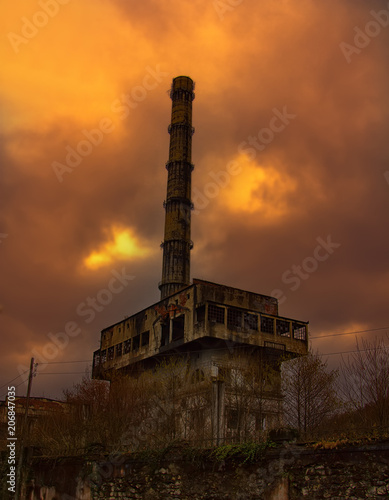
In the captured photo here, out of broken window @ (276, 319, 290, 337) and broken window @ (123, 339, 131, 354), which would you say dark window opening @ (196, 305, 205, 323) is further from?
broken window @ (123, 339, 131, 354)

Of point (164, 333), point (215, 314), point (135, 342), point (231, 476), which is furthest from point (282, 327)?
point (231, 476)

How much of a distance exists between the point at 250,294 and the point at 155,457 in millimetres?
31417

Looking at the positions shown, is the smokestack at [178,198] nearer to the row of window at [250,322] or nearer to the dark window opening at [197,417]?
the row of window at [250,322]

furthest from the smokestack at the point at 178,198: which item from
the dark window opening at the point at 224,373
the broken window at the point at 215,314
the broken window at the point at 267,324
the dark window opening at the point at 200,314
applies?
the dark window opening at the point at 224,373

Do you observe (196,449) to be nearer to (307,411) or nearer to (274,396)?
(307,411)

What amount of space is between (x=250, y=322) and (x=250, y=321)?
0.28ft

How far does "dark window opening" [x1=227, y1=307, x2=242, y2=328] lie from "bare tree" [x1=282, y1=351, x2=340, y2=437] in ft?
36.1

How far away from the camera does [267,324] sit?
42.3 m

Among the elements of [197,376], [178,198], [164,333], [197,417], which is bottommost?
[197,417]

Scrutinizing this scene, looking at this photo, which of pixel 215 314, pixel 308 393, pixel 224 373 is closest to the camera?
pixel 308 393

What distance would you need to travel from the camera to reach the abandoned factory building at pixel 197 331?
3969 cm

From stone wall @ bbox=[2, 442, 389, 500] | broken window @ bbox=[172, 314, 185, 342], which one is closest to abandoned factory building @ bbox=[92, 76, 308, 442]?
broken window @ bbox=[172, 314, 185, 342]

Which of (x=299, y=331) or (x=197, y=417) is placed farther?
(x=299, y=331)

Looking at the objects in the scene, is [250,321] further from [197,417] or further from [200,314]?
[197,417]
